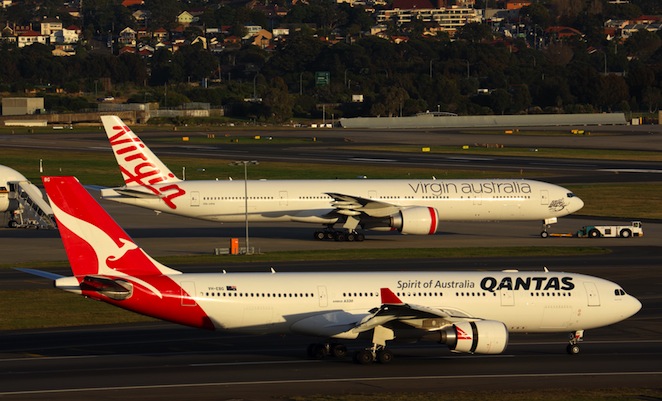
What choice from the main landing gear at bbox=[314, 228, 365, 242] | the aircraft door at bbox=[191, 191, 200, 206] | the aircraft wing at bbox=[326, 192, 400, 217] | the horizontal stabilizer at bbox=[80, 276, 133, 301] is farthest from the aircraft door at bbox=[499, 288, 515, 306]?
the aircraft door at bbox=[191, 191, 200, 206]

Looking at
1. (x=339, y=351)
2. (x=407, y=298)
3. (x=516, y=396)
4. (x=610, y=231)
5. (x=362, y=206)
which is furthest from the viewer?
(x=610, y=231)

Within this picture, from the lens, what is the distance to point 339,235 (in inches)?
2990

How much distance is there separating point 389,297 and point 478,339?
10.9ft

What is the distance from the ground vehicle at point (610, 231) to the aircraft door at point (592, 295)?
35211mm

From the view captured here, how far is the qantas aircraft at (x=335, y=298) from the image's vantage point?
3972 centimetres

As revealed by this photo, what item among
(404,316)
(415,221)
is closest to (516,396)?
(404,316)

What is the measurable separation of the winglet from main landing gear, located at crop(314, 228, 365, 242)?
35.0m

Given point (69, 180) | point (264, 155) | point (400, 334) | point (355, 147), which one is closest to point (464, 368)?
point (400, 334)

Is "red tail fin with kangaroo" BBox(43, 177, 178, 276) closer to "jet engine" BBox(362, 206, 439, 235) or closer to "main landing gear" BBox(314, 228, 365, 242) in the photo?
"jet engine" BBox(362, 206, 439, 235)

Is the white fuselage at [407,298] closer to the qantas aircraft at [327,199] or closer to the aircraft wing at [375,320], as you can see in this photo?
the aircraft wing at [375,320]

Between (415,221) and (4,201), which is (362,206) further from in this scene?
(4,201)

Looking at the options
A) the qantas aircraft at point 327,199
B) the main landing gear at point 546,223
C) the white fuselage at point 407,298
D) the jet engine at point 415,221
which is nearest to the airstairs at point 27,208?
the qantas aircraft at point 327,199

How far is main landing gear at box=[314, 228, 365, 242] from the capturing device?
7588cm

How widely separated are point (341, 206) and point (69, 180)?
36193 millimetres
